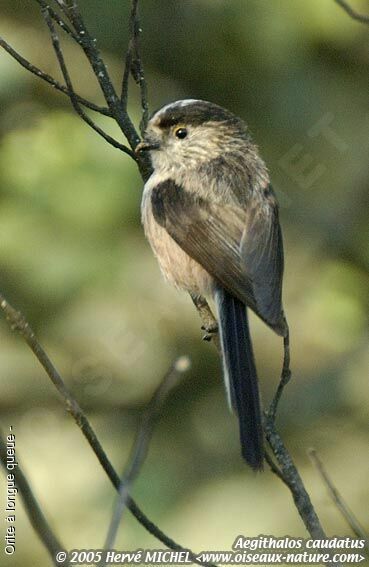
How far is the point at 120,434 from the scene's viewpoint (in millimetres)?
6941

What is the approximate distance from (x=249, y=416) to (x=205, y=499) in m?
3.40

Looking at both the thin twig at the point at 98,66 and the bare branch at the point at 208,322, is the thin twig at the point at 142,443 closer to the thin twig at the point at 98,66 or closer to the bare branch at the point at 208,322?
the bare branch at the point at 208,322

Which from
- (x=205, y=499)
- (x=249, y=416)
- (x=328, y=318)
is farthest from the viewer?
(x=328, y=318)

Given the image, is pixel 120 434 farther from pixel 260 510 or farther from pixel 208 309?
pixel 208 309

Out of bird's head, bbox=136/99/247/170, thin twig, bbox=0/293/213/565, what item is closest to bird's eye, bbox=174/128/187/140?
bird's head, bbox=136/99/247/170

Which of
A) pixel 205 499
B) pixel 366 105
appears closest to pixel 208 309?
pixel 205 499

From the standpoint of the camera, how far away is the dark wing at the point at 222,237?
391cm

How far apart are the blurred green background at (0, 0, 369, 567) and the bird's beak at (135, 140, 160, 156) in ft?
7.32

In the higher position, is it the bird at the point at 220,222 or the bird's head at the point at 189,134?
the bird's head at the point at 189,134

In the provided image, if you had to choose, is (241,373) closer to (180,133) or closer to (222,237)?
(222,237)

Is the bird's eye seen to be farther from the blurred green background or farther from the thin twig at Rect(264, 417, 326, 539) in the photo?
the blurred green background

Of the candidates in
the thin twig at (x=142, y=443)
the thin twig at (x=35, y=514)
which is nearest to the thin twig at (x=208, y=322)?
the thin twig at (x=142, y=443)

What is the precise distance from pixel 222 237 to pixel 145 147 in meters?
0.57

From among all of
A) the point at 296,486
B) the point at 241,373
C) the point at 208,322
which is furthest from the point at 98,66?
the point at 296,486
